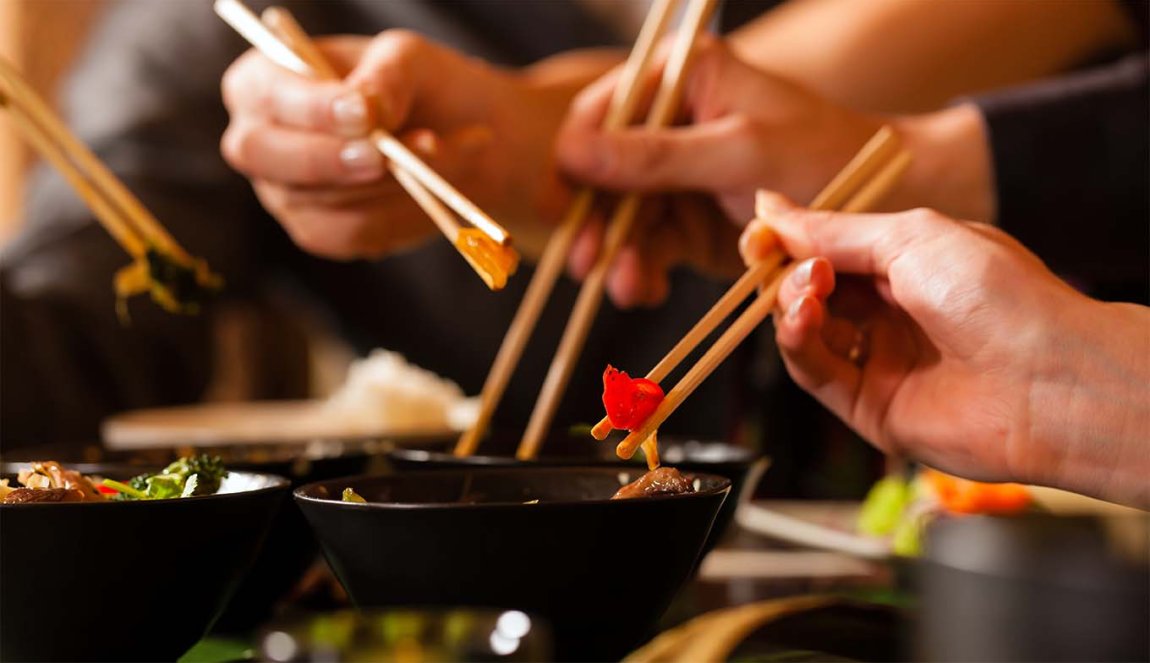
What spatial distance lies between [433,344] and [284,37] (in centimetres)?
195

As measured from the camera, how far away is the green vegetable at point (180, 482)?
74 cm

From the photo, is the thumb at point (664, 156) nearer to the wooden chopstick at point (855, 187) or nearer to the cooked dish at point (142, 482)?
the wooden chopstick at point (855, 187)

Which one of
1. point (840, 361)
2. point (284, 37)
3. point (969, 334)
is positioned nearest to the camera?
point (969, 334)

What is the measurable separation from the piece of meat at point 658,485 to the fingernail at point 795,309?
0.20 meters

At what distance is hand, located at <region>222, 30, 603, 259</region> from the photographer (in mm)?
1113

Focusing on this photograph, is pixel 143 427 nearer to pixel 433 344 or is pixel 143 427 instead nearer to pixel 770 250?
pixel 770 250

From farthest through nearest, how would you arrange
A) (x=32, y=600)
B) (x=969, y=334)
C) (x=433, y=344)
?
(x=433, y=344), (x=969, y=334), (x=32, y=600)

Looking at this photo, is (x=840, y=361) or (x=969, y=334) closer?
(x=969, y=334)

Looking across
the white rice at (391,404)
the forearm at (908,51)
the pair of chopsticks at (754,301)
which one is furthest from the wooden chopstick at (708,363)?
the forearm at (908,51)

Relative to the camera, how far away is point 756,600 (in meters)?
1.01

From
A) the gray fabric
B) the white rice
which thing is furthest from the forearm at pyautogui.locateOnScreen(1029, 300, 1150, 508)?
the gray fabric

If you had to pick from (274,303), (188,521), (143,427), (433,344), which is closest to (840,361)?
(188,521)

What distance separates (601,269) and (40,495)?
0.60 meters

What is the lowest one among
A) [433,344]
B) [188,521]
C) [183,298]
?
[188,521]
